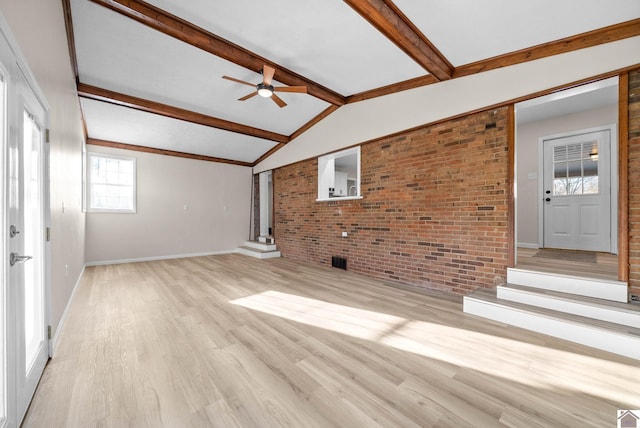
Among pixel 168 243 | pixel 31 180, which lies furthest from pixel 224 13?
pixel 168 243

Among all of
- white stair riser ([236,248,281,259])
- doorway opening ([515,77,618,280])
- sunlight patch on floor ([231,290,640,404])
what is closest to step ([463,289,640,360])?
sunlight patch on floor ([231,290,640,404])

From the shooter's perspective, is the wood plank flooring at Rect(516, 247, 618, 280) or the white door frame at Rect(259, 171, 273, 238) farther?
the white door frame at Rect(259, 171, 273, 238)

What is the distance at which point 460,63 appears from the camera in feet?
10.7

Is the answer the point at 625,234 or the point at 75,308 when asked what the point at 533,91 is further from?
the point at 75,308

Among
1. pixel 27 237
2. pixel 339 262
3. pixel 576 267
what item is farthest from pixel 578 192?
pixel 27 237

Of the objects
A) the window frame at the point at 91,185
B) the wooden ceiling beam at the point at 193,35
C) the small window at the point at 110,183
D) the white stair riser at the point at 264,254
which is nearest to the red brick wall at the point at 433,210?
the white stair riser at the point at 264,254

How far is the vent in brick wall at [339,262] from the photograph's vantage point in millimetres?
4957

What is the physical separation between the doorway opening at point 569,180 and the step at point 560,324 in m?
1.33

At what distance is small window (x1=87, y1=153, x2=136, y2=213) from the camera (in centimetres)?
552

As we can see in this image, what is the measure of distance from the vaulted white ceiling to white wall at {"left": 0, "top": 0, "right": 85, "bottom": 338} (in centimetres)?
63

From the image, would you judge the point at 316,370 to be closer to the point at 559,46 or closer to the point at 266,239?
the point at 559,46

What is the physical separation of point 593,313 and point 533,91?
227 cm

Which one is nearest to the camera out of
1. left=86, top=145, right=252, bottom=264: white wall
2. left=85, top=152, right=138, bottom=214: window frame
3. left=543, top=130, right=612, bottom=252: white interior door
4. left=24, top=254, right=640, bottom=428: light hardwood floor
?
left=24, top=254, right=640, bottom=428: light hardwood floor

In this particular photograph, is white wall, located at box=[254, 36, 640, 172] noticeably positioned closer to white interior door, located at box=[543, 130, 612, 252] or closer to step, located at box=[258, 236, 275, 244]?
step, located at box=[258, 236, 275, 244]
